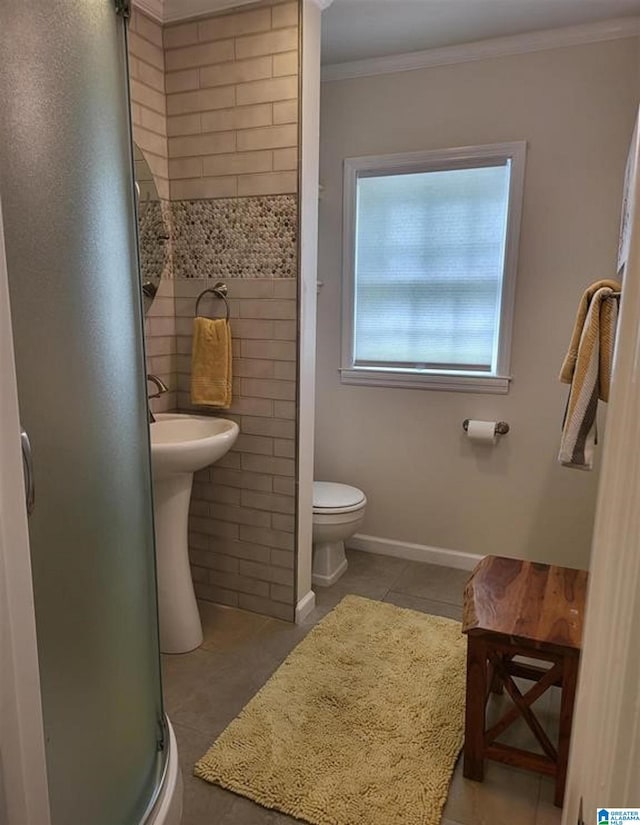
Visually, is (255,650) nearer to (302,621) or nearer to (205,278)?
(302,621)

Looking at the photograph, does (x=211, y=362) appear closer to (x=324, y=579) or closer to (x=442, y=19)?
(x=324, y=579)

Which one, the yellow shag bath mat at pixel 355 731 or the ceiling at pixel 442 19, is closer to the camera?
the yellow shag bath mat at pixel 355 731

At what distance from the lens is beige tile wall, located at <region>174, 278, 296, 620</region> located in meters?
2.24

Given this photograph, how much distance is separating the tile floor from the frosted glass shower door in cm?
34

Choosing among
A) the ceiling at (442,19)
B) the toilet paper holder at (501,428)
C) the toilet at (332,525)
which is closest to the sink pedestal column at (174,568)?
the toilet at (332,525)

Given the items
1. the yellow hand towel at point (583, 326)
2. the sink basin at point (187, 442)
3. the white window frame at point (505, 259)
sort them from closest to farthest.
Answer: the yellow hand towel at point (583, 326)
the sink basin at point (187, 442)
the white window frame at point (505, 259)

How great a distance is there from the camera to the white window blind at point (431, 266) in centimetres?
263

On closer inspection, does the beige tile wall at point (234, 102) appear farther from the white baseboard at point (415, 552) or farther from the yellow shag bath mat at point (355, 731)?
the white baseboard at point (415, 552)

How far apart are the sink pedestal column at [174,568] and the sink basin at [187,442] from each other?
0.14 metres

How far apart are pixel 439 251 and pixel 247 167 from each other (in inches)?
41.3

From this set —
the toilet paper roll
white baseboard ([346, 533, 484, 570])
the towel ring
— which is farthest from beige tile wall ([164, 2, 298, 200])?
white baseboard ([346, 533, 484, 570])

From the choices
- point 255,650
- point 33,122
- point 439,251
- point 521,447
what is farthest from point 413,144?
point 255,650

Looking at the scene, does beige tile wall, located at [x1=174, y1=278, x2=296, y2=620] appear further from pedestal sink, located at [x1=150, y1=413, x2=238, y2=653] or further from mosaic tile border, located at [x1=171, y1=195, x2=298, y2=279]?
pedestal sink, located at [x1=150, y1=413, x2=238, y2=653]

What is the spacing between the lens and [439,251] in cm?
273
